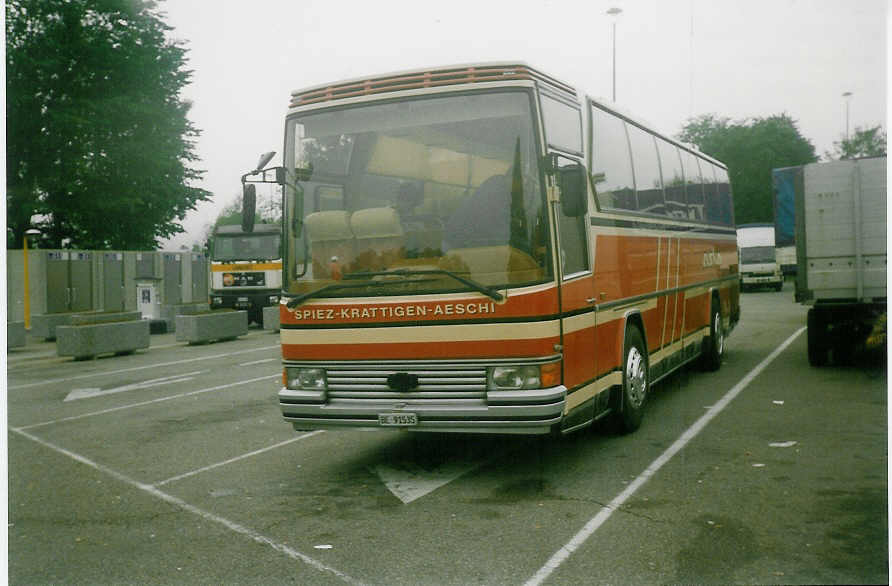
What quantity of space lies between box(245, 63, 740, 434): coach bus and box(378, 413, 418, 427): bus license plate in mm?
14

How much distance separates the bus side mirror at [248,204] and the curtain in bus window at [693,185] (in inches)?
240

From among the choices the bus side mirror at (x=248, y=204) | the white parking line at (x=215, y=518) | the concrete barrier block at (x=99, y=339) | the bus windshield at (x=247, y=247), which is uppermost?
the bus windshield at (x=247, y=247)

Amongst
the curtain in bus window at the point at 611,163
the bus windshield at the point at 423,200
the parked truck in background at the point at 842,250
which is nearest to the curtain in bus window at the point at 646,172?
the curtain in bus window at the point at 611,163

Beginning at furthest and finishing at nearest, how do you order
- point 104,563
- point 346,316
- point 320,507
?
point 346,316 → point 320,507 → point 104,563

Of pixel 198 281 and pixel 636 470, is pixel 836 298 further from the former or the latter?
pixel 198 281

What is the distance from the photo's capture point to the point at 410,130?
6.46m

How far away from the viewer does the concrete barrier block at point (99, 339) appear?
56.0 feet

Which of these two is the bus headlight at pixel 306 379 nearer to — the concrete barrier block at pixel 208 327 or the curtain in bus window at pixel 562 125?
the curtain in bus window at pixel 562 125

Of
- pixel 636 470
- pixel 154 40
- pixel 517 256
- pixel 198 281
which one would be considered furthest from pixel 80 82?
pixel 198 281

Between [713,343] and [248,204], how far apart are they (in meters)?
7.43

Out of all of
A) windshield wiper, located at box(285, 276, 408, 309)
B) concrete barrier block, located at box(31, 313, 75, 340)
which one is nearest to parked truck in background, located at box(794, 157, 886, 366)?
windshield wiper, located at box(285, 276, 408, 309)

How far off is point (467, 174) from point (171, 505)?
10.3 feet

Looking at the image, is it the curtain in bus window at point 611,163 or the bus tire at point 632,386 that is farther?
the bus tire at point 632,386

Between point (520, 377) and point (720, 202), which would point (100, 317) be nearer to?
point (720, 202)
